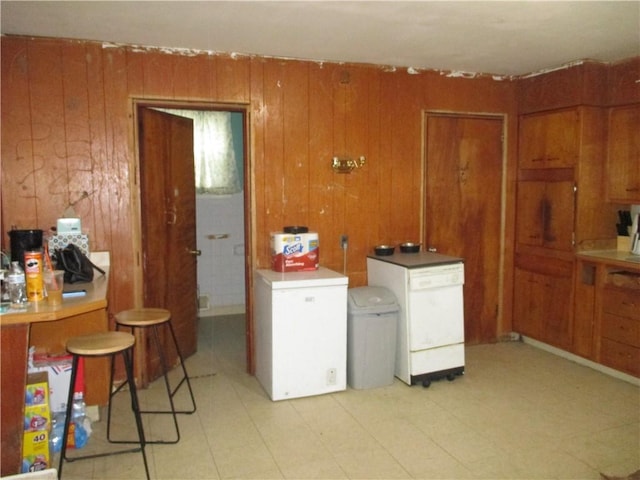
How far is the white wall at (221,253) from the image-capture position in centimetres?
559

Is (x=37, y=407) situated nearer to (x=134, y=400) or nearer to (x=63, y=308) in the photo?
(x=134, y=400)

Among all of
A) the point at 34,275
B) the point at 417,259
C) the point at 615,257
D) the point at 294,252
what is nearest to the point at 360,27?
the point at 294,252

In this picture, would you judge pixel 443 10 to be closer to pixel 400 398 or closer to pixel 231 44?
pixel 231 44

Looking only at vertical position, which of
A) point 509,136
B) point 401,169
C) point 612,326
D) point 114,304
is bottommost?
point 612,326

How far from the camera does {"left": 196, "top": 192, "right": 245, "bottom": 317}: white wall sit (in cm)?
559

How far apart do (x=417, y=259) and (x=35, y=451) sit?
267cm

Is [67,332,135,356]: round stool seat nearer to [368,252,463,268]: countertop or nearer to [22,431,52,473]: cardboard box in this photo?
[22,431,52,473]: cardboard box

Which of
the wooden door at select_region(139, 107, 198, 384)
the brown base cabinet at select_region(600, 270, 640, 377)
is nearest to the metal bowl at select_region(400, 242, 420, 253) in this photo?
the brown base cabinet at select_region(600, 270, 640, 377)

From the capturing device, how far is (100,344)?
2439mm

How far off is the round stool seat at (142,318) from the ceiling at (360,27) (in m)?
1.71

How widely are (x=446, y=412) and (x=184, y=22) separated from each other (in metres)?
2.91

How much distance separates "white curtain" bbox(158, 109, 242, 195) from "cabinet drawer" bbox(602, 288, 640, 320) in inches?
146

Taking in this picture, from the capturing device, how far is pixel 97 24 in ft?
10.0

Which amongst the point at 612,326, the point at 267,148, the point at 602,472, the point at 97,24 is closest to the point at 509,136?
the point at 612,326
